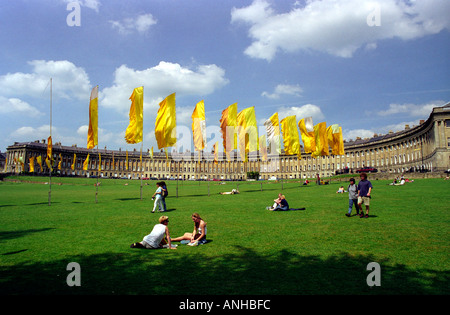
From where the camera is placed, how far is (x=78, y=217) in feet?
54.0

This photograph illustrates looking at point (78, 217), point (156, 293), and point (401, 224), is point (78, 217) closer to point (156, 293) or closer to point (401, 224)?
point (156, 293)

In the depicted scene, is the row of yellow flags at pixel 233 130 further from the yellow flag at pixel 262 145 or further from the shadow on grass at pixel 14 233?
the shadow on grass at pixel 14 233

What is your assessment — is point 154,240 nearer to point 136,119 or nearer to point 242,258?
point 242,258

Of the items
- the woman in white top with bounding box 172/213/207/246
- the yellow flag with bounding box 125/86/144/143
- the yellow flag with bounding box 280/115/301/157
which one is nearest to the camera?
the woman in white top with bounding box 172/213/207/246

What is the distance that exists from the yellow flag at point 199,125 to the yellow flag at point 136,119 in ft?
21.2

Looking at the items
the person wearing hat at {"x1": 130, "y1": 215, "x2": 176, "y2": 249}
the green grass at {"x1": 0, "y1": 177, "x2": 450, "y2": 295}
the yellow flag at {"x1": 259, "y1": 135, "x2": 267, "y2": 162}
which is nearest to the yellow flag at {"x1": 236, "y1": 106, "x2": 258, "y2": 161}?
the yellow flag at {"x1": 259, "y1": 135, "x2": 267, "y2": 162}

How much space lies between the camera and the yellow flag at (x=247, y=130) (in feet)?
111

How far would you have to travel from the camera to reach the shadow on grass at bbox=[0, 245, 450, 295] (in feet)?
20.0

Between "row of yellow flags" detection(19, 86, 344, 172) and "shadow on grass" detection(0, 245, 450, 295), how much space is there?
17728mm

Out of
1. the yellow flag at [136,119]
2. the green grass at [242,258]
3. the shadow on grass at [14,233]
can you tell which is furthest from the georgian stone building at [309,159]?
the green grass at [242,258]

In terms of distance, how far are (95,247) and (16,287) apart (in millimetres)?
3440

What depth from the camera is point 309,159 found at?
486ft

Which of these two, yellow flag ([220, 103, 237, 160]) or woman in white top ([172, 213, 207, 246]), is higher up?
yellow flag ([220, 103, 237, 160])

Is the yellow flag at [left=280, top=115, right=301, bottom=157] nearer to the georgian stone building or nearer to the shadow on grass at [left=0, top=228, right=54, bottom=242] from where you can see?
the georgian stone building
